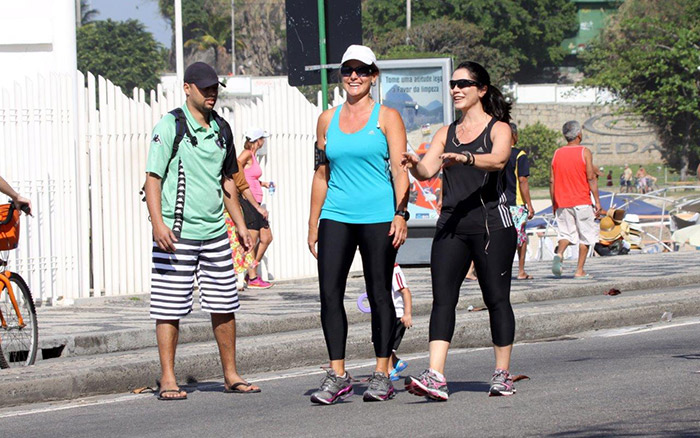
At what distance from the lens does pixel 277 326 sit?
11.1 meters

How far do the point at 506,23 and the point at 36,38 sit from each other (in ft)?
298

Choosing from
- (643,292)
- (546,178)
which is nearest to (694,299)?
(643,292)

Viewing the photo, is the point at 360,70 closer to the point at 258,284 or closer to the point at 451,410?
the point at 451,410

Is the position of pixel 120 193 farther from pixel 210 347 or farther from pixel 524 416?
pixel 524 416

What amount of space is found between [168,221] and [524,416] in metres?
2.40

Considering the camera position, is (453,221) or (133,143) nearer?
(453,221)

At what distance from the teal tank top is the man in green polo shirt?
0.73 metres

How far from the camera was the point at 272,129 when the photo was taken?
15.9 meters

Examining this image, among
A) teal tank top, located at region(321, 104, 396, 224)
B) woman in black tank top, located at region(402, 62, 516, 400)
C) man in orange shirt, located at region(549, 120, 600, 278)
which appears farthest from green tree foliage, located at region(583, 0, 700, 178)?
teal tank top, located at region(321, 104, 396, 224)

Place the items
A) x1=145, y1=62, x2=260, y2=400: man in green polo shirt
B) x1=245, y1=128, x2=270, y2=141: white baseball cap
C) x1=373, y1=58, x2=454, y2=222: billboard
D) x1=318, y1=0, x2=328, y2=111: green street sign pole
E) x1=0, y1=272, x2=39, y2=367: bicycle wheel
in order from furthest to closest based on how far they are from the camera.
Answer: x1=373, y1=58, x2=454, y2=222: billboard
x1=245, y1=128, x2=270, y2=141: white baseball cap
x1=318, y1=0, x2=328, y2=111: green street sign pole
x1=0, y1=272, x2=39, y2=367: bicycle wheel
x1=145, y1=62, x2=260, y2=400: man in green polo shirt

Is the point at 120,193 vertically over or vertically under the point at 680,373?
over

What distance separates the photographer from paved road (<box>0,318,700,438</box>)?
6212 millimetres

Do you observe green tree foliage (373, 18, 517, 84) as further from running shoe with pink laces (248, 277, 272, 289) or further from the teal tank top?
the teal tank top

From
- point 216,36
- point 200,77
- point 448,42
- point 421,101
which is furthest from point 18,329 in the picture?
point 216,36
